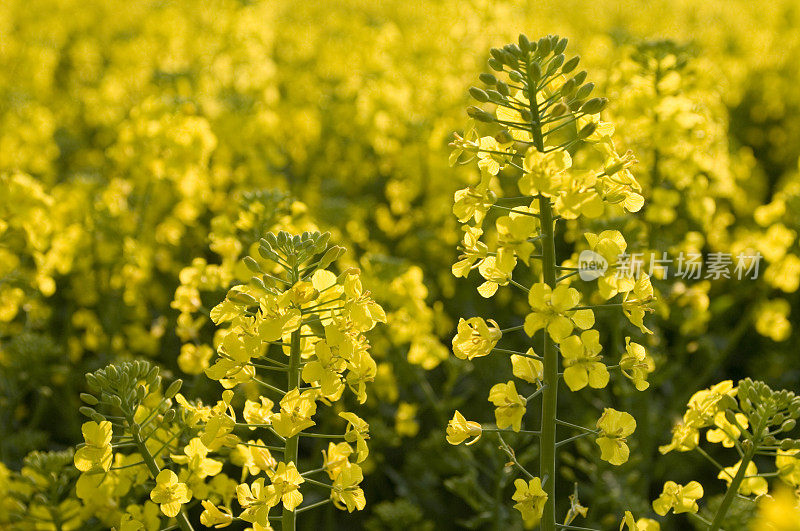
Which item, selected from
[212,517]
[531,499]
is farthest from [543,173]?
[212,517]

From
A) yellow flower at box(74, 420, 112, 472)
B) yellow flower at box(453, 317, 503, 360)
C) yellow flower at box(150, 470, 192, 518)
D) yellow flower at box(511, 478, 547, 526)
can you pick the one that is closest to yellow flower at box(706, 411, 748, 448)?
yellow flower at box(511, 478, 547, 526)

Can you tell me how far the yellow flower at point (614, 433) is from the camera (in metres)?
2.21

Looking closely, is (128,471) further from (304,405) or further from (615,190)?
(615,190)

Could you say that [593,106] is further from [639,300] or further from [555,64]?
[639,300]

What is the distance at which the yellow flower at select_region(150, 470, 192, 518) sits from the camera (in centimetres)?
221

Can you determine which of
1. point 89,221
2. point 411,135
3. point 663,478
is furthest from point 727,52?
point 89,221

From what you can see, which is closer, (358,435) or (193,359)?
(358,435)

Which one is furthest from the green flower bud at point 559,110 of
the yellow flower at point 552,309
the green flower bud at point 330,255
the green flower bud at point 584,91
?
the green flower bud at point 330,255

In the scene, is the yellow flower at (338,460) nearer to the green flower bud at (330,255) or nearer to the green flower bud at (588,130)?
the green flower bud at (330,255)

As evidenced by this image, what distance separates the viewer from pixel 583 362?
85.2 inches

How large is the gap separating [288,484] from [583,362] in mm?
891

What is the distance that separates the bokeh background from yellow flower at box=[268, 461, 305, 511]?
1366 millimetres

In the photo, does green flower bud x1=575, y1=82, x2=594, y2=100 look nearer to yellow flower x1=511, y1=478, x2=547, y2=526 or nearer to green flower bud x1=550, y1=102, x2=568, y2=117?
green flower bud x1=550, y1=102, x2=568, y2=117

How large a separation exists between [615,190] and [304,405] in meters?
1.07
